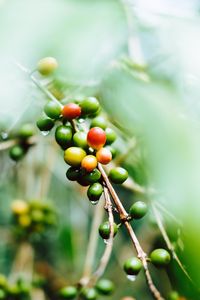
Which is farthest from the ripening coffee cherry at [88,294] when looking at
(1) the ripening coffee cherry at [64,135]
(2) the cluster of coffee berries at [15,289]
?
(1) the ripening coffee cherry at [64,135]

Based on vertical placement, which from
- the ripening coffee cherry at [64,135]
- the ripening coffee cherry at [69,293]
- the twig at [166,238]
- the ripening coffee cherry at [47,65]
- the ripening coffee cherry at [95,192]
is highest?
the ripening coffee cherry at [47,65]

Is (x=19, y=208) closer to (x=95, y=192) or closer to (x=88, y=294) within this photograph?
(x=88, y=294)

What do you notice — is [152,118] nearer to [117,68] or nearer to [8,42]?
[8,42]

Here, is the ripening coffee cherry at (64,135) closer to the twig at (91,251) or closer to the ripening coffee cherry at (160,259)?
the ripening coffee cherry at (160,259)

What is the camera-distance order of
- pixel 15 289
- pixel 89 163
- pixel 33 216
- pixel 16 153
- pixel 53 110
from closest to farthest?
pixel 89 163, pixel 53 110, pixel 16 153, pixel 15 289, pixel 33 216

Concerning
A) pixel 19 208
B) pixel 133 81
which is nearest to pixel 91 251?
pixel 19 208
